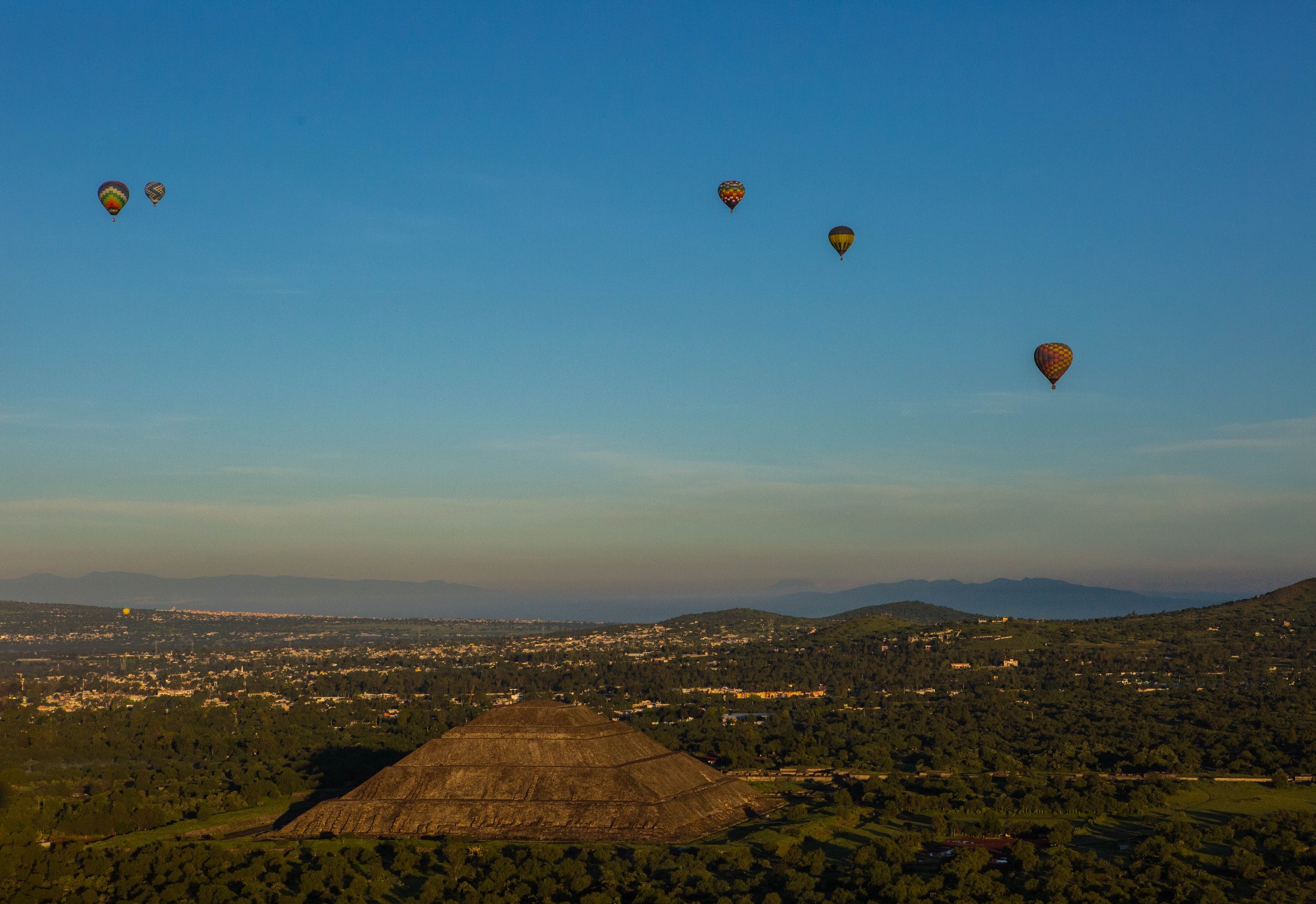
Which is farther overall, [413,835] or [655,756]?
[655,756]

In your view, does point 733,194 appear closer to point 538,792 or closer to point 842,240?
point 842,240

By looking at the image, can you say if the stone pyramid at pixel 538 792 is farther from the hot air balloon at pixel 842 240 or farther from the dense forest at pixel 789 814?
the hot air balloon at pixel 842 240

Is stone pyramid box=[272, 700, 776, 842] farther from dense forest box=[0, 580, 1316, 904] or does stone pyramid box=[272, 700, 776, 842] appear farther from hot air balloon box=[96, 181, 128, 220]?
hot air balloon box=[96, 181, 128, 220]

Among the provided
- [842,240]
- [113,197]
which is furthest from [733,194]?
[113,197]

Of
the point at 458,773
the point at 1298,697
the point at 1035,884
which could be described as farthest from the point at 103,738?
the point at 1298,697

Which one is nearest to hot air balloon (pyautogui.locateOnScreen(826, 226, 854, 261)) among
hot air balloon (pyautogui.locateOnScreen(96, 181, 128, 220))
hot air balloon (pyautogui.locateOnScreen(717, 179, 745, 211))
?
hot air balloon (pyautogui.locateOnScreen(717, 179, 745, 211))

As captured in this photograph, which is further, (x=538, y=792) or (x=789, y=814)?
(x=789, y=814)

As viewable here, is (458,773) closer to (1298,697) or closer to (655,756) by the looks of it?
(655,756)
